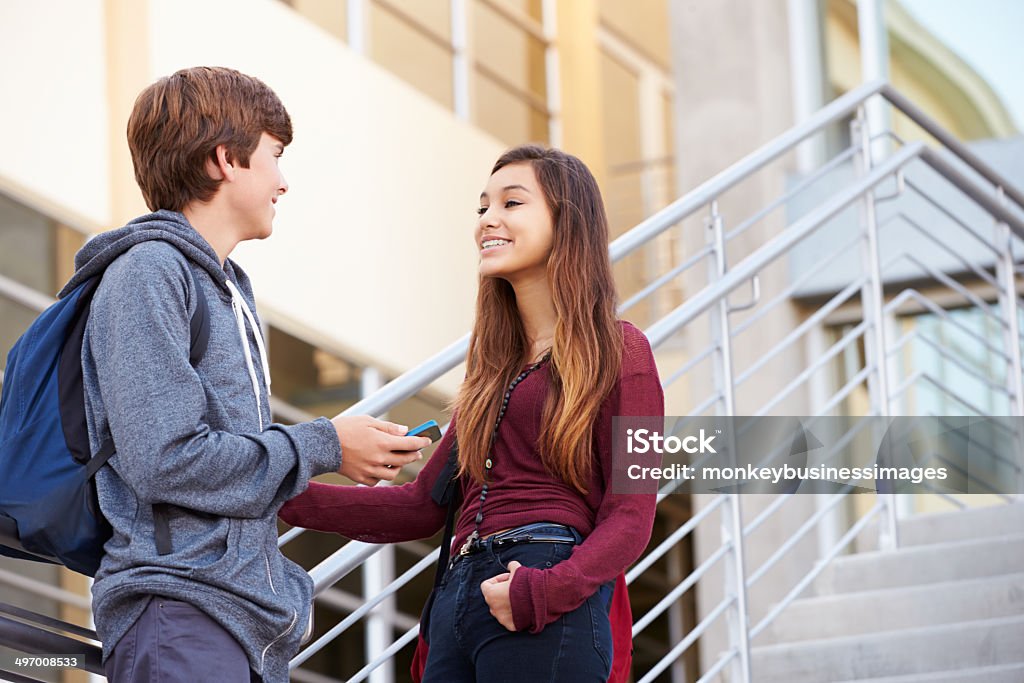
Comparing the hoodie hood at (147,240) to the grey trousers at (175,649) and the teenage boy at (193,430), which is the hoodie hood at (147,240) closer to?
Answer: the teenage boy at (193,430)

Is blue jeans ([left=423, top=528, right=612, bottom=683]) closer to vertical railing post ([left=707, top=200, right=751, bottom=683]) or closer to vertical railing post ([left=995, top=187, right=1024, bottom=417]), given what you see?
vertical railing post ([left=707, top=200, right=751, bottom=683])

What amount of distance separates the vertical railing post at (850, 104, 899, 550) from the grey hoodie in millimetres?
2252

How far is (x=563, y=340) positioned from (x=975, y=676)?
1.50 metres

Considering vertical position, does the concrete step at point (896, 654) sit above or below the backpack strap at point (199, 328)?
below

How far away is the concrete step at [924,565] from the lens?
345 centimetres

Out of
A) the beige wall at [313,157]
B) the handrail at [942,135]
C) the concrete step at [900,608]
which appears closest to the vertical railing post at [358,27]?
the beige wall at [313,157]

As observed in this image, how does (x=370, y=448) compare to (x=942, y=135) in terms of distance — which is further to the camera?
(x=942, y=135)

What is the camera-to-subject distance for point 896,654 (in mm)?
3141

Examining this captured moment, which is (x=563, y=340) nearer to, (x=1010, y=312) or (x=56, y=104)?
(x=1010, y=312)

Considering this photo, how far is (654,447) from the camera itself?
1919 millimetres

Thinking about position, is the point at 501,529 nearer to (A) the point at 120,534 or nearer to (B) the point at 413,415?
(A) the point at 120,534

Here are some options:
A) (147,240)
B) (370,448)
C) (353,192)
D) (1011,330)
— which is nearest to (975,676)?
(1011,330)

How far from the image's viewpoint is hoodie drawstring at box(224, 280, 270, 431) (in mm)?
1772

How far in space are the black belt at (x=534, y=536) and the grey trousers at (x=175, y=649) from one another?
1.45 ft
